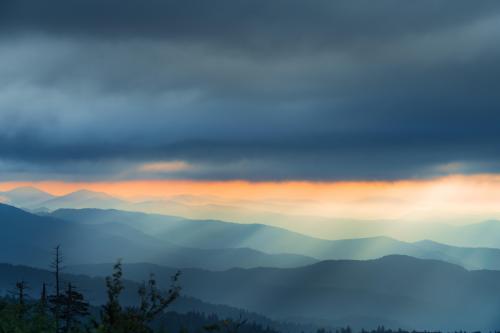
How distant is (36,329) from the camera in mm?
35250

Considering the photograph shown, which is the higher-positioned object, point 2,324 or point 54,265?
point 54,265

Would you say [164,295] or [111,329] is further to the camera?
[164,295]

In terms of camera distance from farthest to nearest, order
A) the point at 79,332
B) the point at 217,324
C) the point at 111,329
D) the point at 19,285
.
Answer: the point at 19,285, the point at 79,332, the point at 111,329, the point at 217,324

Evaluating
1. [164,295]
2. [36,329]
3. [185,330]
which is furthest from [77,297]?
[185,330]

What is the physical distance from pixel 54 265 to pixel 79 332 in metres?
30.5

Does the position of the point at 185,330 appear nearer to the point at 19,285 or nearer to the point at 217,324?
the point at 217,324

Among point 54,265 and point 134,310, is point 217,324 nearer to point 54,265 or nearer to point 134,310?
point 134,310

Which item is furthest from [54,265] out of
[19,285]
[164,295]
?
[164,295]

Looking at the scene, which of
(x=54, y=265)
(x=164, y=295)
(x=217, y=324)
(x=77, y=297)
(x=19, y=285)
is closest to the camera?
(x=217, y=324)

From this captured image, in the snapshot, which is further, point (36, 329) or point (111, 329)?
point (36, 329)

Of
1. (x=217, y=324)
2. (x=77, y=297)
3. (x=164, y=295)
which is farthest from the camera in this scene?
(x=77, y=297)

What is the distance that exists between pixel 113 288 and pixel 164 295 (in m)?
2.56

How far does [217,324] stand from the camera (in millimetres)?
25984

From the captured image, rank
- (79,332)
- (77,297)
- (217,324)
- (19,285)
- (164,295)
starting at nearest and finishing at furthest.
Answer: (217,324), (164,295), (79,332), (77,297), (19,285)
